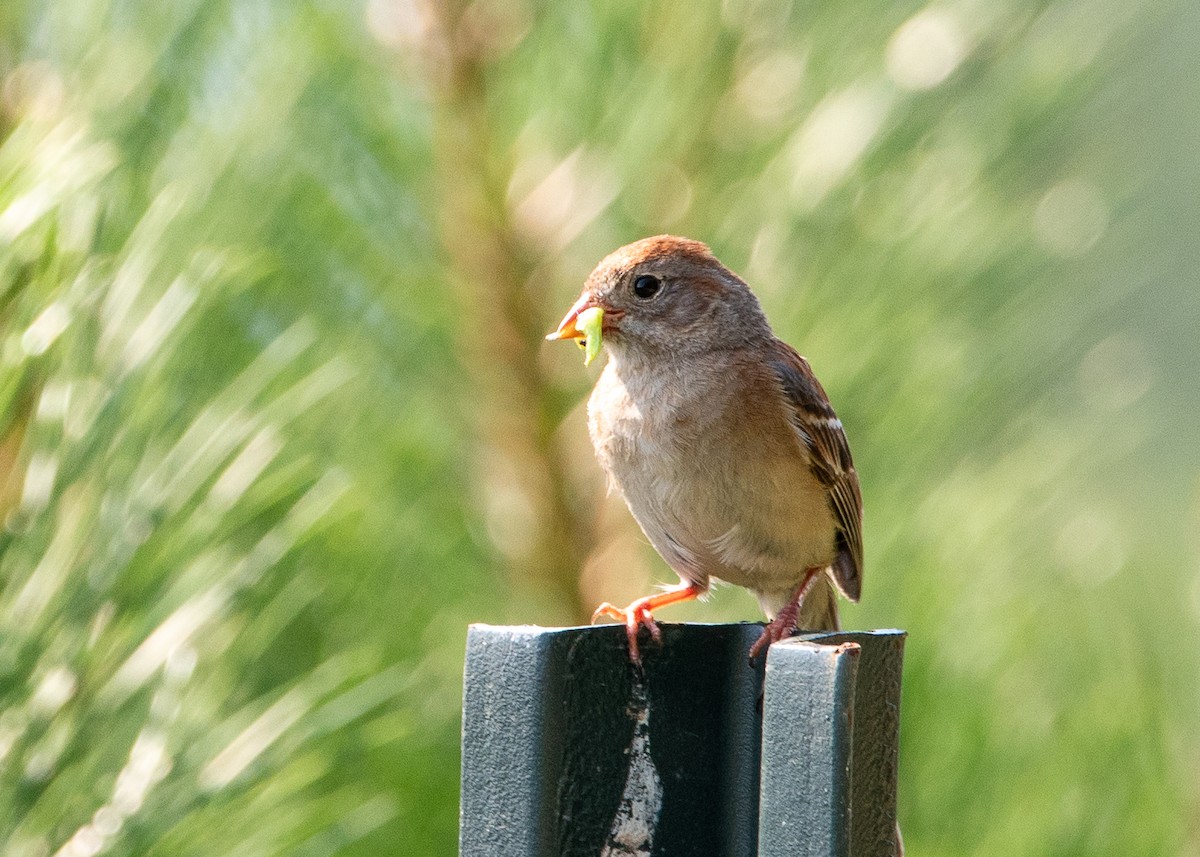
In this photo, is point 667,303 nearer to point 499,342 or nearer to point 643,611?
point 499,342

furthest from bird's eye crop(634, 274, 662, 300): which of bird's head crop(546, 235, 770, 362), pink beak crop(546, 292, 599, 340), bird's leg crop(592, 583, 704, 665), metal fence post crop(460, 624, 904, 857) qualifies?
metal fence post crop(460, 624, 904, 857)

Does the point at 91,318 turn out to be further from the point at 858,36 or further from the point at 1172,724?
the point at 1172,724

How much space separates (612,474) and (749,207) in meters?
0.38

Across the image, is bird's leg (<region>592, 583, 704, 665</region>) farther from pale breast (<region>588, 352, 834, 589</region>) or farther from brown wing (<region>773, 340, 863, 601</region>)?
brown wing (<region>773, 340, 863, 601</region>)

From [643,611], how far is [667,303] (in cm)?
83

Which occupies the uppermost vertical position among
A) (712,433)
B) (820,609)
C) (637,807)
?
(712,433)

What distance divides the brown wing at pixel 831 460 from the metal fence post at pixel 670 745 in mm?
1001

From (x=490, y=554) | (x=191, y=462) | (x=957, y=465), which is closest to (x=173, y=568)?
(x=191, y=462)

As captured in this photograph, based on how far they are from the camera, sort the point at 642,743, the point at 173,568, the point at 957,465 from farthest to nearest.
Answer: the point at 957,465, the point at 173,568, the point at 642,743

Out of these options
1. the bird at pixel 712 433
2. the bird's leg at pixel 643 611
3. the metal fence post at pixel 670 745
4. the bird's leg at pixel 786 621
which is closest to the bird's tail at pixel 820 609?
the bird at pixel 712 433

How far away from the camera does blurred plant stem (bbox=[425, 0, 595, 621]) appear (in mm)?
1741

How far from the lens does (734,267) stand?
73.5 inches

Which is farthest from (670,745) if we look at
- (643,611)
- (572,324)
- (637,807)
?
(572,324)

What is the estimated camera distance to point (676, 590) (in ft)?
5.95
